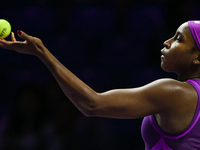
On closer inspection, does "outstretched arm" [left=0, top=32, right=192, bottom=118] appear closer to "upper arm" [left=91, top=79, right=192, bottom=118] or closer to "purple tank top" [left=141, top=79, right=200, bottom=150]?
"upper arm" [left=91, top=79, right=192, bottom=118]

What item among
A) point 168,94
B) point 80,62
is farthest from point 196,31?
point 80,62

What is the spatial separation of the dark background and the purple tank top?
232 cm

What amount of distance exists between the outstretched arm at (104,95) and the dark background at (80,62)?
2.54m

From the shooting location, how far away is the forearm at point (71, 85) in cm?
138

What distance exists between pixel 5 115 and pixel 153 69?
2.12 m

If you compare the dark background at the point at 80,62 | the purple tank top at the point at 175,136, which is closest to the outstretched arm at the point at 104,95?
the purple tank top at the point at 175,136

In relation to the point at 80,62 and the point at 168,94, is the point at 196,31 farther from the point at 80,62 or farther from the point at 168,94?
the point at 80,62

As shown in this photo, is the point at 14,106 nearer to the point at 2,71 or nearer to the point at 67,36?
the point at 2,71

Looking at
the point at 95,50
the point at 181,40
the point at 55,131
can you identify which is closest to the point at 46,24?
the point at 95,50

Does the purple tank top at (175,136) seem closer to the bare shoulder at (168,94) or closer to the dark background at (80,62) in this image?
the bare shoulder at (168,94)

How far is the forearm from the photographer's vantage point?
138 centimetres

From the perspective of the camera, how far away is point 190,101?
58.0 inches

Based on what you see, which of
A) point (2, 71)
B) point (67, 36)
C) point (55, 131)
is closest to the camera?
point (55, 131)

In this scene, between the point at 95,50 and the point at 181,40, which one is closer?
the point at 181,40
